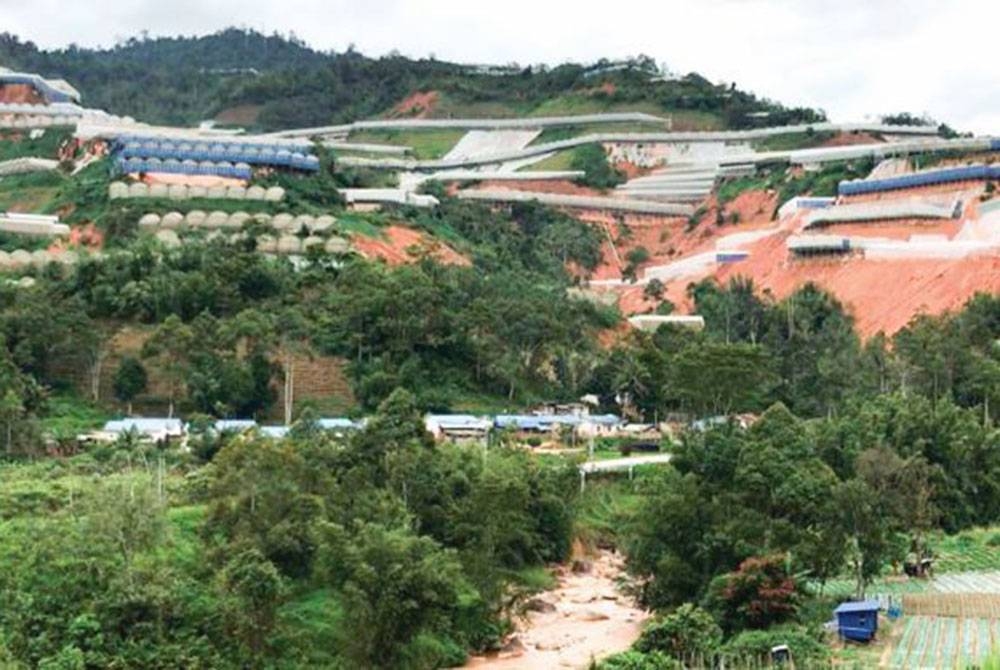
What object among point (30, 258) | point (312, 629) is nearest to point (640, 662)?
point (312, 629)

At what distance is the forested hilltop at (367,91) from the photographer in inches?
4222

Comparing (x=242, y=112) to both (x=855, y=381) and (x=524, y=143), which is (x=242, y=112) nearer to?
(x=524, y=143)

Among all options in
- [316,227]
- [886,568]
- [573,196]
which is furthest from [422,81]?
[886,568]

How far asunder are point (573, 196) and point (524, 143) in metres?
14.5

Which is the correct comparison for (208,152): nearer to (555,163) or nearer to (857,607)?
(555,163)

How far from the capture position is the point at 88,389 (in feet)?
163

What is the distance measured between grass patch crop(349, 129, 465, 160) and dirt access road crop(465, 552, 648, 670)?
6570cm

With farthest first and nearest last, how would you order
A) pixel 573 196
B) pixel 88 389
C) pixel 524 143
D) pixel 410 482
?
pixel 524 143 < pixel 573 196 < pixel 88 389 < pixel 410 482

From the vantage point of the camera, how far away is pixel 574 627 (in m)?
36.2

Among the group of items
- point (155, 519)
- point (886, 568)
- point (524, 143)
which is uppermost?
point (524, 143)

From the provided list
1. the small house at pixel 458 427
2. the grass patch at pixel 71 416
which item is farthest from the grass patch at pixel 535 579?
the grass patch at pixel 71 416

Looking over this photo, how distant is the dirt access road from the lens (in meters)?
33.2

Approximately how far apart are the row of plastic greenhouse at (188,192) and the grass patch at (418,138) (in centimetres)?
3811

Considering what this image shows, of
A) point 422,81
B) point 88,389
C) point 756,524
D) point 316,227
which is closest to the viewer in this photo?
point 756,524
